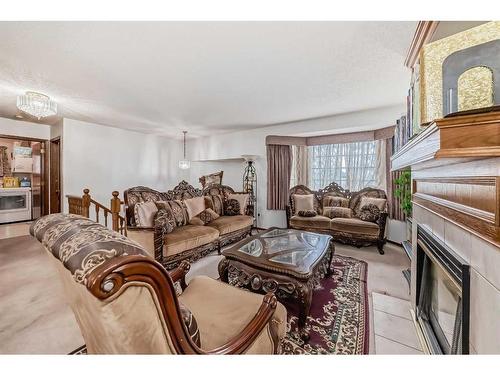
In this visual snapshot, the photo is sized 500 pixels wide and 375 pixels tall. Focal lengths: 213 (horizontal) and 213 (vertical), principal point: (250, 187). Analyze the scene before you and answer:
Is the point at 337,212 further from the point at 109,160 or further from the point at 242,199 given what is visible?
the point at 109,160

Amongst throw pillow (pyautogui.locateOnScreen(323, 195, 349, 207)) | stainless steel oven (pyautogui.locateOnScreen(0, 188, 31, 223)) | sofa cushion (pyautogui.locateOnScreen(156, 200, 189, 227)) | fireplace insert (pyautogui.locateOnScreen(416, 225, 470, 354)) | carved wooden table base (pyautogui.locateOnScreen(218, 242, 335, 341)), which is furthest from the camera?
stainless steel oven (pyautogui.locateOnScreen(0, 188, 31, 223))

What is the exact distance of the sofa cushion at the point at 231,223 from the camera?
3511 mm

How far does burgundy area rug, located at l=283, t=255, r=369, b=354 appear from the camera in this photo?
152 cm

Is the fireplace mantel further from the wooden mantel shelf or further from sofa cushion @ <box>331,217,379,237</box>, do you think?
sofa cushion @ <box>331,217,379,237</box>

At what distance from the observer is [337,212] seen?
4.04m

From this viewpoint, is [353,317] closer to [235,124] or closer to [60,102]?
[235,124]

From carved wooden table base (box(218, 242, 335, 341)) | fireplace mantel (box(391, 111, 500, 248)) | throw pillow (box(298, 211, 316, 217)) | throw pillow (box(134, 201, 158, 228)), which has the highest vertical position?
fireplace mantel (box(391, 111, 500, 248))

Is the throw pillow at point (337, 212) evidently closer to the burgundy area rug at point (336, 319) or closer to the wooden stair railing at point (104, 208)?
the burgundy area rug at point (336, 319)

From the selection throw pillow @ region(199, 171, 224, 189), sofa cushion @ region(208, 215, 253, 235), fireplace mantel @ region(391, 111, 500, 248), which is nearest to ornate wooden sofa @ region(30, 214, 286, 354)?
fireplace mantel @ region(391, 111, 500, 248)

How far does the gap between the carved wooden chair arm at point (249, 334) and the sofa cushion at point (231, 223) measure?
247 centimetres

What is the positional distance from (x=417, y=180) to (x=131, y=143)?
5776mm

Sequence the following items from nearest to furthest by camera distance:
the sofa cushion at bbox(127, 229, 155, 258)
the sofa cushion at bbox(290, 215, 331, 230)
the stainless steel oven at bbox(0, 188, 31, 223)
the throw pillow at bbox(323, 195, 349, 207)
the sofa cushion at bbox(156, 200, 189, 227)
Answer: the sofa cushion at bbox(127, 229, 155, 258) → the sofa cushion at bbox(156, 200, 189, 227) → the sofa cushion at bbox(290, 215, 331, 230) → the throw pillow at bbox(323, 195, 349, 207) → the stainless steel oven at bbox(0, 188, 31, 223)

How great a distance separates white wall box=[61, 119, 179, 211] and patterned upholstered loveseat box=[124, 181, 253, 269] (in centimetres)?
229

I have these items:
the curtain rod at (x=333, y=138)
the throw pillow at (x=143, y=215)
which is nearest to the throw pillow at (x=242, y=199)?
the curtain rod at (x=333, y=138)
